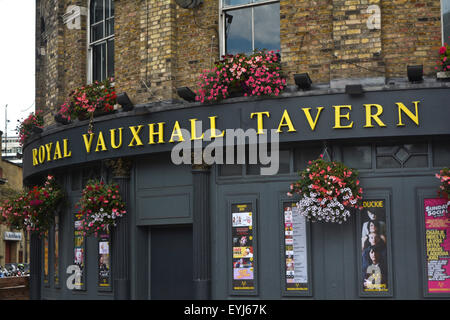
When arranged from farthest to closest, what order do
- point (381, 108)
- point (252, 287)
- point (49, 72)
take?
point (49, 72) < point (252, 287) < point (381, 108)

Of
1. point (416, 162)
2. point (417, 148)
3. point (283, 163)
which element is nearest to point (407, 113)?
point (417, 148)

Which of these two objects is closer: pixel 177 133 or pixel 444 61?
pixel 444 61

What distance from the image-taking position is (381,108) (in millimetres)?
10398

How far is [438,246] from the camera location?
1029cm

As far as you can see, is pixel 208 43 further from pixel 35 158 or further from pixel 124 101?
pixel 35 158

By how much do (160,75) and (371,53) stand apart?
396 centimetres

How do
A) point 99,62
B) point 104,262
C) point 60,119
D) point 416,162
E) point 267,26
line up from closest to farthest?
point 416,162
point 267,26
point 104,262
point 60,119
point 99,62

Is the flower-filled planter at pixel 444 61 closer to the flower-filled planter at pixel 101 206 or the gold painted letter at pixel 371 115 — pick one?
the gold painted letter at pixel 371 115

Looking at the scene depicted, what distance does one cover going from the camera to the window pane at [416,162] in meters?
10.6

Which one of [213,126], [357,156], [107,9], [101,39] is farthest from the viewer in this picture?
[101,39]

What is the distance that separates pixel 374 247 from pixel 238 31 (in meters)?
4.63

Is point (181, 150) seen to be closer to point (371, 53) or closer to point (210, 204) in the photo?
point (210, 204)
